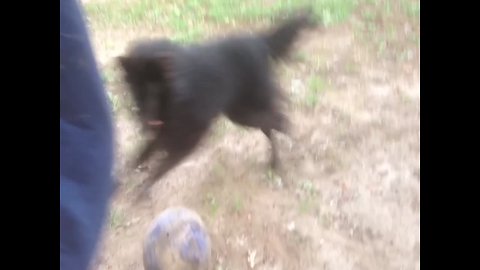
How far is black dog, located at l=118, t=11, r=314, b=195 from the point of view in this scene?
1.54m

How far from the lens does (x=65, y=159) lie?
2.30ft

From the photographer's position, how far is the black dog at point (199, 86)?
1.54m

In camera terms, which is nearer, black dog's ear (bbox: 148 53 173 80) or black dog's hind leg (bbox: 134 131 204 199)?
black dog's ear (bbox: 148 53 173 80)

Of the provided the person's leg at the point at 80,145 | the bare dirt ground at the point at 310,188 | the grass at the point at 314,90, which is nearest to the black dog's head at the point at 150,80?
the bare dirt ground at the point at 310,188

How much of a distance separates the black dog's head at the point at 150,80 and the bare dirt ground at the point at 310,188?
0.84 ft

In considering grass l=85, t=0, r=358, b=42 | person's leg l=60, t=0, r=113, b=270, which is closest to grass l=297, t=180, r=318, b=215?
grass l=85, t=0, r=358, b=42

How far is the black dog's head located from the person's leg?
0.74m

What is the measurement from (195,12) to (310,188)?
886 millimetres

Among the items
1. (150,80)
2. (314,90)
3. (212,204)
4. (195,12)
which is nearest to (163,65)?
(150,80)

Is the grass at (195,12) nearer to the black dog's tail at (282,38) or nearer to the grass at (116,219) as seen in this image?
the black dog's tail at (282,38)

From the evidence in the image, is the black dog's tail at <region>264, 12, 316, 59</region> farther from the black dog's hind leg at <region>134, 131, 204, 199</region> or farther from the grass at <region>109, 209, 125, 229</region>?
the grass at <region>109, 209, 125, 229</region>
